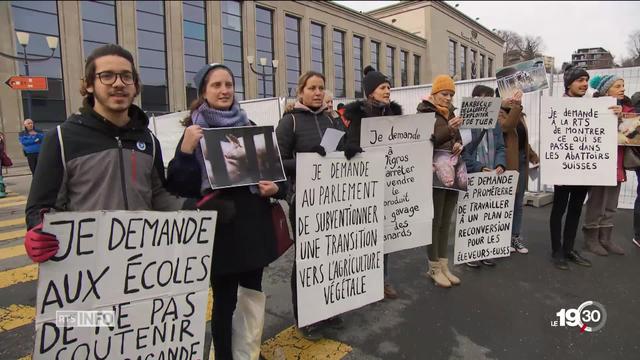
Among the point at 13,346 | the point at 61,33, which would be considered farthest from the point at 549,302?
the point at 61,33

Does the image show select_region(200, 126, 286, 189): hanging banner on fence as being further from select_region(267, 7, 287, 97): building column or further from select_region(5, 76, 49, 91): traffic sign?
select_region(267, 7, 287, 97): building column

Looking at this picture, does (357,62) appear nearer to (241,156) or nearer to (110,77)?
(241,156)

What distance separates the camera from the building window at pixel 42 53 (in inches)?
727

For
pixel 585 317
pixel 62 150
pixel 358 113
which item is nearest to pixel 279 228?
pixel 62 150

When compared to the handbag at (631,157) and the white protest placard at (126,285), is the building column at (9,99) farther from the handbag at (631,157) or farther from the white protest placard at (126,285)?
the handbag at (631,157)

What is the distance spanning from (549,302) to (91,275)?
136 inches

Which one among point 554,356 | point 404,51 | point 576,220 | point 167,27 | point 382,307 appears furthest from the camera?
point 404,51

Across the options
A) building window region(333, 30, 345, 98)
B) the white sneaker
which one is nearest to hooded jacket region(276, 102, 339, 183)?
the white sneaker

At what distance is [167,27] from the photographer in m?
24.5

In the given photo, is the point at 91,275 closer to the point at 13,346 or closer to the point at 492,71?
the point at 13,346

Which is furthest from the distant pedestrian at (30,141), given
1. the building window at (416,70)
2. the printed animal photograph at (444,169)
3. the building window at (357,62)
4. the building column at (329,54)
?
the building window at (416,70)

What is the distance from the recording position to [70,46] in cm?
1997


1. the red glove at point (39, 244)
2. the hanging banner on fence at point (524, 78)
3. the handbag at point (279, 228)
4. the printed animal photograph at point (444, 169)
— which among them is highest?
the hanging banner on fence at point (524, 78)

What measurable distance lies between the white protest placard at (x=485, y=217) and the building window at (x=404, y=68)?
44880 mm
